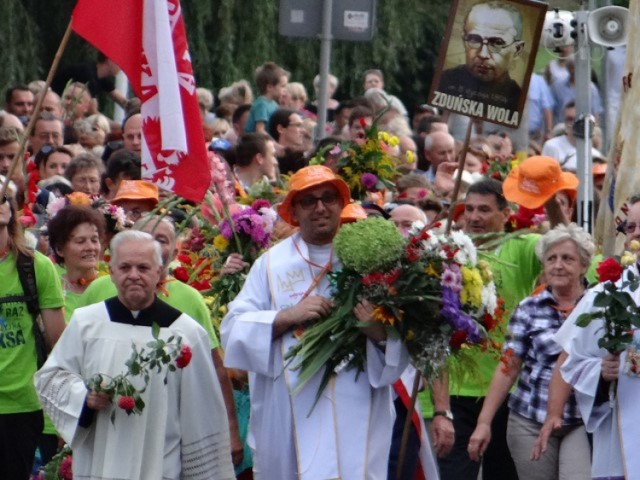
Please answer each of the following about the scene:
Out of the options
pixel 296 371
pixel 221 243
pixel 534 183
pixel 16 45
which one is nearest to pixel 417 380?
pixel 296 371

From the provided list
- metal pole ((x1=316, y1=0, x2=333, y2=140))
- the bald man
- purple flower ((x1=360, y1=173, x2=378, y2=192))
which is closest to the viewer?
purple flower ((x1=360, y1=173, x2=378, y2=192))

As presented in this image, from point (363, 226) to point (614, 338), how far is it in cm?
128

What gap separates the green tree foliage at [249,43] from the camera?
2333 centimetres

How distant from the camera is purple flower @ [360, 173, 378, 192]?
12758 mm

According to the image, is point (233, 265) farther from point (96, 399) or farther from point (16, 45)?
point (16, 45)

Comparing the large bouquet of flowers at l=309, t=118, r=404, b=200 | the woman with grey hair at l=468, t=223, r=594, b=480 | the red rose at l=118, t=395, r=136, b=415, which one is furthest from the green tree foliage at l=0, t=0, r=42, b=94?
the red rose at l=118, t=395, r=136, b=415

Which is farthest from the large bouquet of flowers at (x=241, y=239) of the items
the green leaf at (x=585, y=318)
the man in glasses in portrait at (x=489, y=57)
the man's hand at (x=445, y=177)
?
the man's hand at (x=445, y=177)

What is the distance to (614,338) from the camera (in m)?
9.69

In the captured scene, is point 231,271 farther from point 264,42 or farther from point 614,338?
point 264,42

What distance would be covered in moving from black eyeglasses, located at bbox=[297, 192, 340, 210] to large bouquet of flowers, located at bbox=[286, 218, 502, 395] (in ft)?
1.36

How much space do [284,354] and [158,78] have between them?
5.37 feet

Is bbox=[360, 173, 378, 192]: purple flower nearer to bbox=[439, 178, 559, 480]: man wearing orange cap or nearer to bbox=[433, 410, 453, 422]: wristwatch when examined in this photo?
bbox=[439, 178, 559, 480]: man wearing orange cap

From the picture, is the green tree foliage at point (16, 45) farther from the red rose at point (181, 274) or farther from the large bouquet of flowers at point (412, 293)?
the large bouquet of flowers at point (412, 293)

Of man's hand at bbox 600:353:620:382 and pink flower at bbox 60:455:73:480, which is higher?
man's hand at bbox 600:353:620:382
